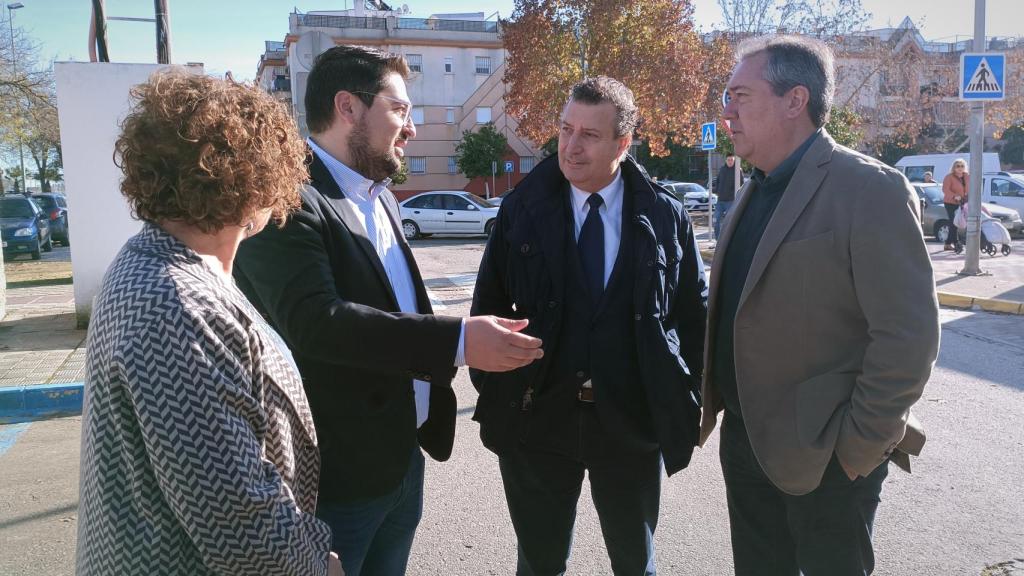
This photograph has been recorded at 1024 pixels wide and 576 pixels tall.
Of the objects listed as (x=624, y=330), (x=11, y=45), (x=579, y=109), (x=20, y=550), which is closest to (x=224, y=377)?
(x=624, y=330)

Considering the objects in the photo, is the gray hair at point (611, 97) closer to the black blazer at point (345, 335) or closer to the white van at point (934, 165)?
the black blazer at point (345, 335)

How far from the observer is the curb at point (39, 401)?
19.3 feet

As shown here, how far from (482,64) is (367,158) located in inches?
1775

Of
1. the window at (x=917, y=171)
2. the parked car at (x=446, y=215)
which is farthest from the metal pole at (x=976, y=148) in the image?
the window at (x=917, y=171)

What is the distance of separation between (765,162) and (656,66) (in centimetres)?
1636

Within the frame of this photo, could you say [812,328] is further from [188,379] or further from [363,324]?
[188,379]

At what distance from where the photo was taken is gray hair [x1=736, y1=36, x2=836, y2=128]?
94.2 inches

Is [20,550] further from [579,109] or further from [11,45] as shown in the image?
[11,45]

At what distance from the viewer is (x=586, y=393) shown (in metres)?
2.58

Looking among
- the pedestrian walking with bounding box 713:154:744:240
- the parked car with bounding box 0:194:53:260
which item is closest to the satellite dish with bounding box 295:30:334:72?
the pedestrian walking with bounding box 713:154:744:240

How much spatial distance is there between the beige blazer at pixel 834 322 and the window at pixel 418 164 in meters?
42.2

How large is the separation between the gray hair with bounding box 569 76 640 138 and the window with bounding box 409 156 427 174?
41.6 m

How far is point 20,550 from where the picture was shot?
Result: 3574 millimetres

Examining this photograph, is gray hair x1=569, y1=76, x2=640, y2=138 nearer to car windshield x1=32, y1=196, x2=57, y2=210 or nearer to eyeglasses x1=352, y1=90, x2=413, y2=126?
eyeglasses x1=352, y1=90, x2=413, y2=126
